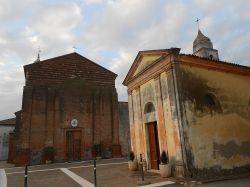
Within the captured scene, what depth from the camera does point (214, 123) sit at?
35.4 ft

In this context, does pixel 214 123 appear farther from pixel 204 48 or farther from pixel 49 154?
pixel 49 154

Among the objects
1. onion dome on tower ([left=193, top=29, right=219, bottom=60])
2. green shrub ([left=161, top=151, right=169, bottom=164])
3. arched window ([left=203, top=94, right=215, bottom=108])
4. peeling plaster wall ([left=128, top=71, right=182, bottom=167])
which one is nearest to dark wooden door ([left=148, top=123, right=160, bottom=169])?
peeling plaster wall ([left=128, top=71, right=182, bottom=167])

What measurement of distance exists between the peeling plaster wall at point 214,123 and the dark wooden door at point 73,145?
1496 centimetres

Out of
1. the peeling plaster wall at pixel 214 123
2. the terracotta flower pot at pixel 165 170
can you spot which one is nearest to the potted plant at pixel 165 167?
the terracotta flower pot at pixel 165 170

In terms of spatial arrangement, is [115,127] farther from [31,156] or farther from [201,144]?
[201,144]

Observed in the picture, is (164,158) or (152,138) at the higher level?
(152,138)

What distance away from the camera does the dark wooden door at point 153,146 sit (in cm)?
1229

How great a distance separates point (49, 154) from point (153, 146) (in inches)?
478

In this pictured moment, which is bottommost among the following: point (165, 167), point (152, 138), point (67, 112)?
point (165, 167)

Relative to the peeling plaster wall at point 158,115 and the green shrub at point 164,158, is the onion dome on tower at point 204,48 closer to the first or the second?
the peeling plaster wall at point 158,115

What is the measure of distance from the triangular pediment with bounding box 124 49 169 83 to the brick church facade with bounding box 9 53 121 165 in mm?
9821

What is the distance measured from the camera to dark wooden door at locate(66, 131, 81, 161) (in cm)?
2239

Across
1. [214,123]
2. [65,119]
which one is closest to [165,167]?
[214,123]

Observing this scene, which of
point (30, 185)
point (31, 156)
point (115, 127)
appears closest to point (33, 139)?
point (31, 156)
